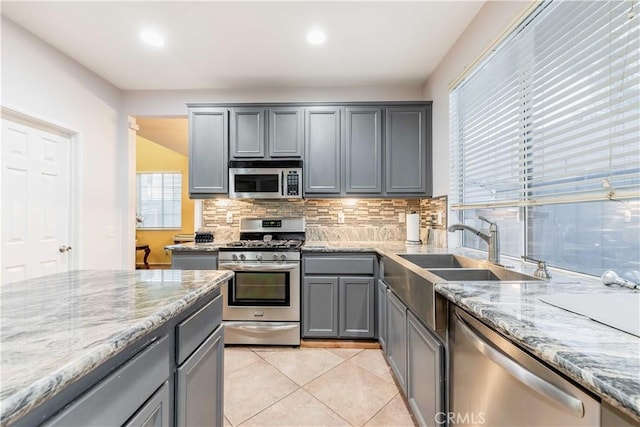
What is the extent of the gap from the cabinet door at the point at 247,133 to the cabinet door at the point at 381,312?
5.89 feet

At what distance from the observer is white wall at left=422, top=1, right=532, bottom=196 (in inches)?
70.1

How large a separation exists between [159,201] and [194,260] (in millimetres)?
4760

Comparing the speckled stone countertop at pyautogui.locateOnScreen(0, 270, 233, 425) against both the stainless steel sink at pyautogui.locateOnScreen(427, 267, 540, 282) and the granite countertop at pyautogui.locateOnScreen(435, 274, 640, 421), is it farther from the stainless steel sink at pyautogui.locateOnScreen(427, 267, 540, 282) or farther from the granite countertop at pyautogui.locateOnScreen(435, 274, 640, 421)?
the stainless steel sink at pyautogui.locateOnScreen(427, 267, 540, 282)

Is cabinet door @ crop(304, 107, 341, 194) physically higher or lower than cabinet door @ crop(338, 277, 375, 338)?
higher

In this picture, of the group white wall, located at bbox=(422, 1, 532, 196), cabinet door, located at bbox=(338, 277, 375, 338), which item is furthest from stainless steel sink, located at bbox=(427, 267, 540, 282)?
white wall, located at bbox=(422, 1, 532, 196)

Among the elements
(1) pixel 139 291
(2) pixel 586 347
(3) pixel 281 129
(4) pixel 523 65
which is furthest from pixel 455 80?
(1) pixel 139 291

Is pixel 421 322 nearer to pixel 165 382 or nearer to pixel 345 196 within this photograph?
pixel 165 382

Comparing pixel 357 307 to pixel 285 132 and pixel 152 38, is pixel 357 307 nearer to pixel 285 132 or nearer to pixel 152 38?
pixel 285 132

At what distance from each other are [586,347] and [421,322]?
0.88 metres

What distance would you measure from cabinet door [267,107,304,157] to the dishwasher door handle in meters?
2.40

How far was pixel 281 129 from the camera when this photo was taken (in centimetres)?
298

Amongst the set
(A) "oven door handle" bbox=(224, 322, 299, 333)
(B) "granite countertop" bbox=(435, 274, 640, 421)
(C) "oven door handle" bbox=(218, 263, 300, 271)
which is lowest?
(A) "oven door handle" bbox=(224, 322, 299, 333)

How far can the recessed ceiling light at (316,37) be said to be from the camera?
2.25 meters

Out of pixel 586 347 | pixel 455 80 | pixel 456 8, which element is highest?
pixel 456 8
